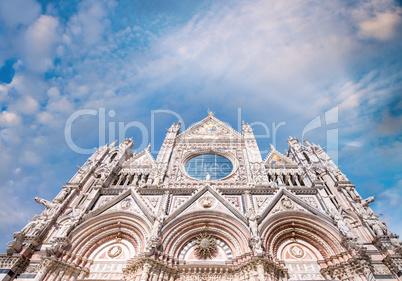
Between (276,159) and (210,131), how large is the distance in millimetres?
6731

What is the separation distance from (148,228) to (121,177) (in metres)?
5.43

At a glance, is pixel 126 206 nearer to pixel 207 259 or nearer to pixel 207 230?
pixel 207 230

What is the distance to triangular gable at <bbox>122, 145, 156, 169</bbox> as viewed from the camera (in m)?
16.5

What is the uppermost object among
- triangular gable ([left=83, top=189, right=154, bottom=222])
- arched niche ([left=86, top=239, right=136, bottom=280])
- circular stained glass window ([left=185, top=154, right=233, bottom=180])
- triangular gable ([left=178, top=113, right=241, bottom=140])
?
triangular gable ([left=178, top=113, right=241, bottom=140])

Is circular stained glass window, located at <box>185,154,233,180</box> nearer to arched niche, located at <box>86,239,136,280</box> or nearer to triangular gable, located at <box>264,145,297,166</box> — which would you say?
triangular gable, located at <box>264,145,297,166</box>

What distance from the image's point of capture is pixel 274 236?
437 inches

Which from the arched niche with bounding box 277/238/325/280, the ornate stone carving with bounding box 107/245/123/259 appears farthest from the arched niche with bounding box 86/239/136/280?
the arched niche with bounding box 277/238/325/280

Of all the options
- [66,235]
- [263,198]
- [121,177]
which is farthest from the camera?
[121,177]

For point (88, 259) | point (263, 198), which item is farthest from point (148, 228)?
point (263, 198)

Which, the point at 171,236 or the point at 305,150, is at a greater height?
the point at 305,150

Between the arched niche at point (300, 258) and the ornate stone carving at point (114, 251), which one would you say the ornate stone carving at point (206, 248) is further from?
the ornate stone carving at point (114, 251)

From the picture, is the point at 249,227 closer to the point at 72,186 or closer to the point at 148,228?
the point at 148,228

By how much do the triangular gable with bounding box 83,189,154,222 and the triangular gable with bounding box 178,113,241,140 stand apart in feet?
26.6

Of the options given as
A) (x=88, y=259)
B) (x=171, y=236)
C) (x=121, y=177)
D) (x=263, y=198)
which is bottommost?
(x=88, y=259)
